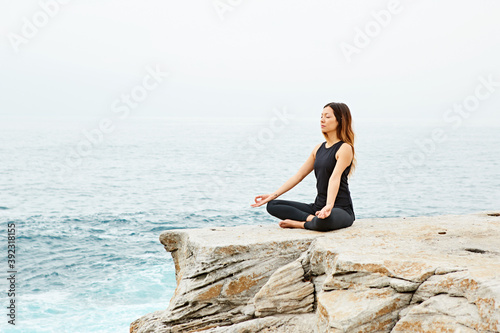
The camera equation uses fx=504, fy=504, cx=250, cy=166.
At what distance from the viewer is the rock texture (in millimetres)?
4352

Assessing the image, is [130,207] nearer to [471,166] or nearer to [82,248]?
[82,248]

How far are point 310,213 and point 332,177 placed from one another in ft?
2.32

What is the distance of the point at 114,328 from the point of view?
33.3ft

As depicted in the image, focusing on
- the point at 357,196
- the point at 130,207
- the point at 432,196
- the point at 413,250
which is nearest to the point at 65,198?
the point at 130,207

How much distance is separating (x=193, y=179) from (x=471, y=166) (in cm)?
2125

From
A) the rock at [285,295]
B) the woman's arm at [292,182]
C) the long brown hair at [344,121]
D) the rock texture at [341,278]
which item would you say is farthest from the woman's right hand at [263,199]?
the rock at [285,295]

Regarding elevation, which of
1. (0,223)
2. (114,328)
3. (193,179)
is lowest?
(114,328)

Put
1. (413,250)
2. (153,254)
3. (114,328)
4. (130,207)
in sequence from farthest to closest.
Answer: (130,207)
(153,254)
(114,328)
(413,250)

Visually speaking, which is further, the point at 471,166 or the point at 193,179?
the point at 471,166

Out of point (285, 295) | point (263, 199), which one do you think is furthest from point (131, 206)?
point (285, 295)

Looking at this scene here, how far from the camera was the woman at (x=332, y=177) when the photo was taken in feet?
21.4

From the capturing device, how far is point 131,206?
67.2 ft

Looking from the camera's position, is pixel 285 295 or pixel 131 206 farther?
pixel 131 206

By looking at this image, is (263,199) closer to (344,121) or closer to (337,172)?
(337,172)
